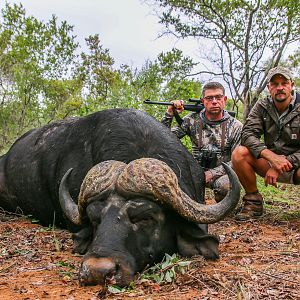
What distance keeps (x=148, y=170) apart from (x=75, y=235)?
986 millimetres

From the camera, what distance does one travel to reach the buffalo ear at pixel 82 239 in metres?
3.95

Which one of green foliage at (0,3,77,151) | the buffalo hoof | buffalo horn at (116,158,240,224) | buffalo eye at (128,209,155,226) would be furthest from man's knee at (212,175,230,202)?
green foliage at (0,3,77,151)

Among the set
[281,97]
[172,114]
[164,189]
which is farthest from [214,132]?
[164,189]

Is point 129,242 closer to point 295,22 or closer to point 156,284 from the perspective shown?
point 156,284

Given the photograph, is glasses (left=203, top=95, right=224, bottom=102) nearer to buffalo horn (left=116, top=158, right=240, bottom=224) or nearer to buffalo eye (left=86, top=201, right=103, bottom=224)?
buffalo horn (left=116, top=158, right=240, bottom=224)

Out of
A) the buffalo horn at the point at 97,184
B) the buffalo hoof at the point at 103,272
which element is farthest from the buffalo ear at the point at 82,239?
the buffalo hoof at the point at 103,272

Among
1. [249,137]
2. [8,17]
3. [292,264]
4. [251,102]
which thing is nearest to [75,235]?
[292,264]

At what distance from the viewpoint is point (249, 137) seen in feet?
20.3

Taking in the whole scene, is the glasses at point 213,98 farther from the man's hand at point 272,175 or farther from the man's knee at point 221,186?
the man's hand at point 272,175

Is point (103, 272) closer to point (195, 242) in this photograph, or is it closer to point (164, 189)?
point (164, 189)

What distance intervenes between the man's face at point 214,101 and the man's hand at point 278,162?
1130mm

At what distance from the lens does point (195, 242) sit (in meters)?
3.76

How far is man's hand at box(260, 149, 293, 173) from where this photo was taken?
18.8ft

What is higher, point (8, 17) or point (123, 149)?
point (8, 17)
